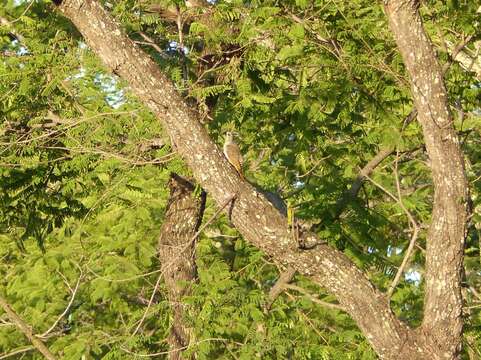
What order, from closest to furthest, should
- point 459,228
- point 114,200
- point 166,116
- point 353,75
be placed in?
point 459,228 → point 166,116 → point 353,75 → point 114,200

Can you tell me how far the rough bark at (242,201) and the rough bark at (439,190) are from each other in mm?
181

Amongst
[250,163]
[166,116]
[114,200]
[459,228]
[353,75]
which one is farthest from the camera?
[250,163]

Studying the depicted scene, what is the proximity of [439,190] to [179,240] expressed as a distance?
12.4 ft

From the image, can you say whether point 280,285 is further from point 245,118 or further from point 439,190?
point 439,190

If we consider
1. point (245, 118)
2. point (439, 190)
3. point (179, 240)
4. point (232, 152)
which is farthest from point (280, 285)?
point (439, 190)

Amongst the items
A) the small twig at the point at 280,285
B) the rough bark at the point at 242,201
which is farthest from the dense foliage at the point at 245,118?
the rough bark at the point at 242,201

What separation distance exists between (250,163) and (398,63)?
15.0 feet

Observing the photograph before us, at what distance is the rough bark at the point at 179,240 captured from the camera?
7.59 metres

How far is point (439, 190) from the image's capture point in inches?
182

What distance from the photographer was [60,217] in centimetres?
892

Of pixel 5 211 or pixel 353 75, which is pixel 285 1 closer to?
pixel 353 75

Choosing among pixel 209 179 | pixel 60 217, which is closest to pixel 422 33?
pixel 209 179

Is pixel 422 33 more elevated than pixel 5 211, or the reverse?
pixel 422 33

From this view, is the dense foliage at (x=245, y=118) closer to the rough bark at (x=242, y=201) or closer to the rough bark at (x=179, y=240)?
the rough bark at (x=179, y=240)
